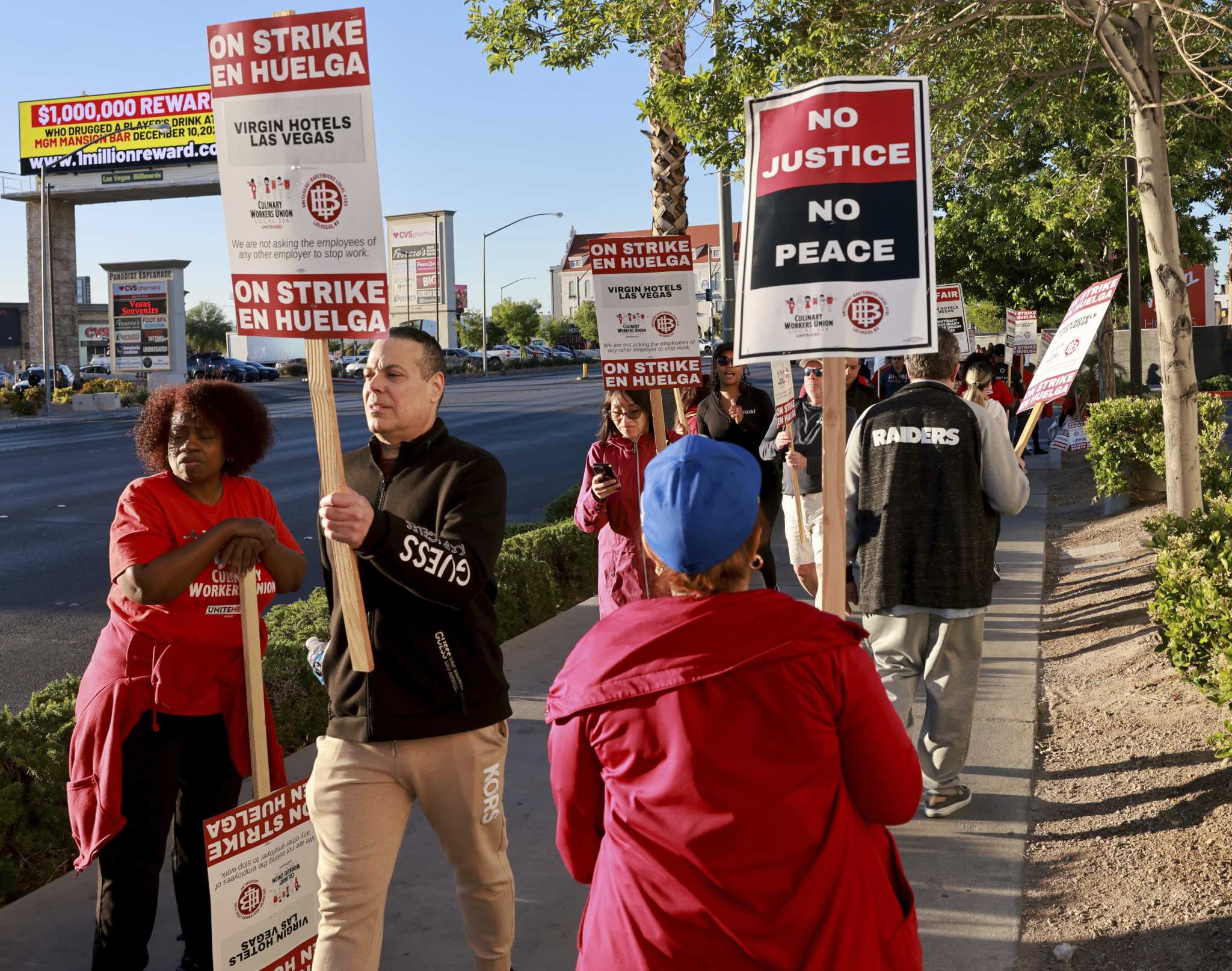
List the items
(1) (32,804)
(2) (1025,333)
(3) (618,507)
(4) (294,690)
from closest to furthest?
(1) (32,804) < (3) (618,507) < (4) (294,690) < (2) (1025,333)

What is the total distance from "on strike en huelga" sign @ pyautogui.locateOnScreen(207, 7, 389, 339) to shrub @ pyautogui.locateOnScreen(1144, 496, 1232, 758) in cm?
324

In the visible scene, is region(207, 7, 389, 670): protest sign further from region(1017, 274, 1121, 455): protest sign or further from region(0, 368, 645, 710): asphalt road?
region(0, 368, 645, 710): asphalt road

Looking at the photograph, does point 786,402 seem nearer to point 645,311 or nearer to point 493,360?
point 645,311

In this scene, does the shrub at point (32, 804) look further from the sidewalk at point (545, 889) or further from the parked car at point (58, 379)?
the parked car at point (58, 379)

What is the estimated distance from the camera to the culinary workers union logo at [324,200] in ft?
9.68

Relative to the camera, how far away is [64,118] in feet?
203

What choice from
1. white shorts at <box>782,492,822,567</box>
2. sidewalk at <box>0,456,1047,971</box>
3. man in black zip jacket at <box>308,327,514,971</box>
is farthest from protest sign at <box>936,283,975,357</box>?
man in black zip jacket at <box>308,327,514,971</box>

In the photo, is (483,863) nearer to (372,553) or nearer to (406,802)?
(406,802)

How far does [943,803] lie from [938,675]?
0.51 meters

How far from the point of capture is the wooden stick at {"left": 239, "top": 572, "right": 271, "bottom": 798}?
10.9ft

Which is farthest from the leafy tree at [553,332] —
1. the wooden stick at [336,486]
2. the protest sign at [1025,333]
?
the wooden stick at [336,486]

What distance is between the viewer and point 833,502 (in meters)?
3.01

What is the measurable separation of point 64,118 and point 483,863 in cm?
6753

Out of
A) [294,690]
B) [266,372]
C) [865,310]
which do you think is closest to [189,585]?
[865,310]
